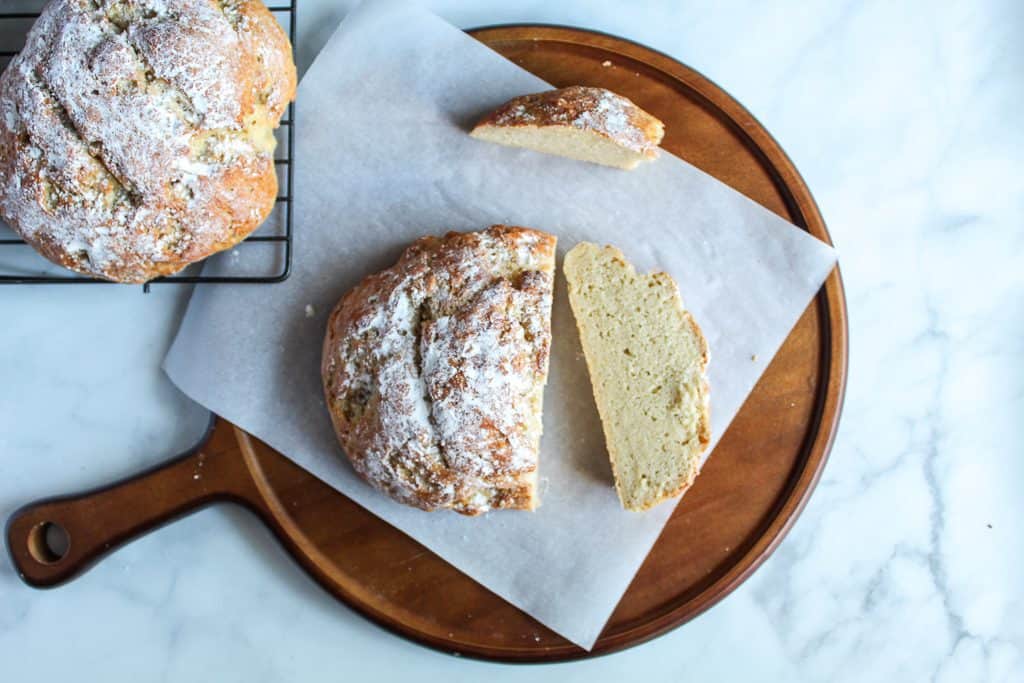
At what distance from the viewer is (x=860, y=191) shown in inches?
113

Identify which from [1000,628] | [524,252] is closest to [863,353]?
[1000,628]

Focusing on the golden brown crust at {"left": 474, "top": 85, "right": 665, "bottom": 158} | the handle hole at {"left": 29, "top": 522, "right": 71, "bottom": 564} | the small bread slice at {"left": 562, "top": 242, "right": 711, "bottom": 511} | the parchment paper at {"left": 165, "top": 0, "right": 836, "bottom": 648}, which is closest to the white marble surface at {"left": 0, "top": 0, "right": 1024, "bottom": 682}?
the handle hole at {"left": 29, "top": 522, "right": 71, "bottom": 564}

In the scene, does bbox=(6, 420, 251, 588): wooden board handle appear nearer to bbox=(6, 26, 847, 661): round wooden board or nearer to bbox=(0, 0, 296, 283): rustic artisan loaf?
bbox=(6, 26, 847, 661): round wooden board

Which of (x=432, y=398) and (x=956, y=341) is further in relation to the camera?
(x=956, y=341)

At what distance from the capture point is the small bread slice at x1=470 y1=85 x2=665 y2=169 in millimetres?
2535

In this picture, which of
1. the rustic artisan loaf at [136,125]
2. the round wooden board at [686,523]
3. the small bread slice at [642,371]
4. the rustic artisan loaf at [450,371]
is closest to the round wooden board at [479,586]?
the round wooden board at [686,523]

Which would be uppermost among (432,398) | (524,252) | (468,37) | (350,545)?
(468,37)

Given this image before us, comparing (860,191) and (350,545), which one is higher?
(860,191)

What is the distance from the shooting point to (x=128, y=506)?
105 inches

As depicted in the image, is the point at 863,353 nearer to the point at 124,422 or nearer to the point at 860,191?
the point at 860,191

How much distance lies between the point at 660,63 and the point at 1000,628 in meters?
2.26

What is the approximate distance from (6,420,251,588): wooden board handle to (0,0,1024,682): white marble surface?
156 mm

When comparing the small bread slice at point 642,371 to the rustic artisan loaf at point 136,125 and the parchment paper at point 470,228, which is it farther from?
the rustic artisan loaf at point 136,125

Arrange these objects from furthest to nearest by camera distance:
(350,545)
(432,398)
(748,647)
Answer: (748,647) < (350,545) < (432,398)
